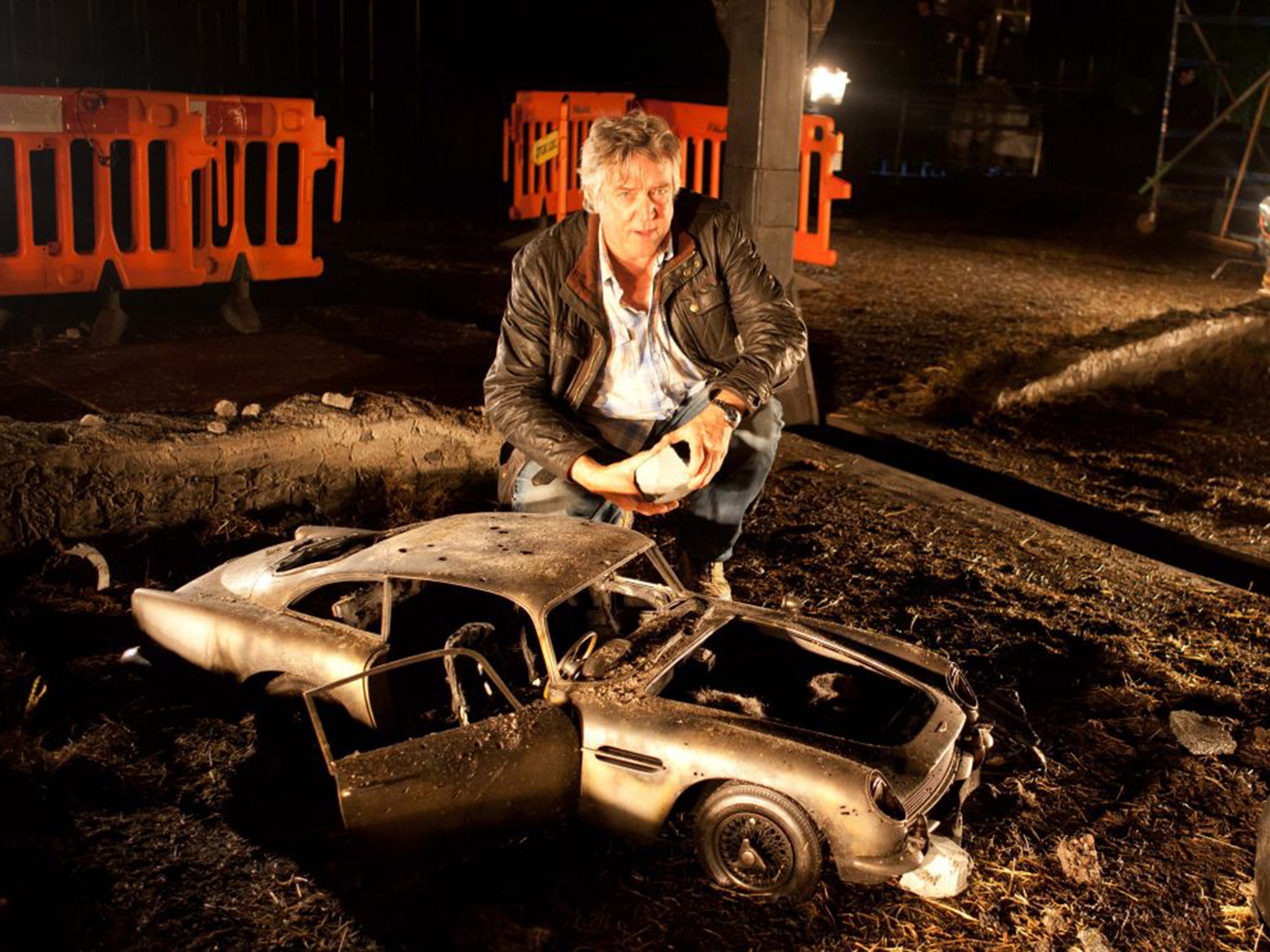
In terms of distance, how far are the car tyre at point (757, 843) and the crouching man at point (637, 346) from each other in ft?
4.30

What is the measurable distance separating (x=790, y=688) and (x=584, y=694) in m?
0.78

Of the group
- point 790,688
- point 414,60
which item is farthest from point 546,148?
point 790,688

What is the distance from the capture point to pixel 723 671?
409 centimetres

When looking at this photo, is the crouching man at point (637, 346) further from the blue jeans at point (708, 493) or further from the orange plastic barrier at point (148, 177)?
the orange plastic barrier at point (148, 177)

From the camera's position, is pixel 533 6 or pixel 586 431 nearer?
pixel 586 431

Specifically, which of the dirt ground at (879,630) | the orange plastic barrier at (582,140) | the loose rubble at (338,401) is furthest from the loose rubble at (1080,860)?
the orange plastic barrier at (582,140)

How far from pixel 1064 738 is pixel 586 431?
6.45 feet

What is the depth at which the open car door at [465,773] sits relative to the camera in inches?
134

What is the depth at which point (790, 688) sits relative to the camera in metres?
4.04

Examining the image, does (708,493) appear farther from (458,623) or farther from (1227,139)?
(1227,139)

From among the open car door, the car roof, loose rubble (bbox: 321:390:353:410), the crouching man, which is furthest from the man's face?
loose rubble (bbox: 321:390:353:410)

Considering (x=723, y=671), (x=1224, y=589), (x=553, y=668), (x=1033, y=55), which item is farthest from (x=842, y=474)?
(x=1033, y=55)

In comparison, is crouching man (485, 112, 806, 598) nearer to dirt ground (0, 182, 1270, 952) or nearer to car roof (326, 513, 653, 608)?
car roof (326, 513, 653, 608)

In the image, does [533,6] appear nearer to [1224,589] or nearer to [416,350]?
[416,350]
